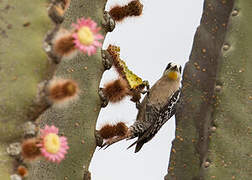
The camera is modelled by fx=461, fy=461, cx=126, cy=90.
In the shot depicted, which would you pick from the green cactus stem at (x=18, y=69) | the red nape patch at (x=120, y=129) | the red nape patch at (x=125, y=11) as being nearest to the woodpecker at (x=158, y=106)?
the red nape patch at (x=120, y=129)

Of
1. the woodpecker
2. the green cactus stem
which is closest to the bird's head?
the woodpecker

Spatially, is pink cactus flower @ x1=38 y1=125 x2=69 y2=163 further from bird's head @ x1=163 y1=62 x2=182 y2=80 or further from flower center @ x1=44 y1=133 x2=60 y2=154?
bird's head @ x1=163 y1=62 x2=182 y2=80

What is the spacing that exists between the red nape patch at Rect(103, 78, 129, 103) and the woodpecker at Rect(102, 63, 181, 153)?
0.28 meters

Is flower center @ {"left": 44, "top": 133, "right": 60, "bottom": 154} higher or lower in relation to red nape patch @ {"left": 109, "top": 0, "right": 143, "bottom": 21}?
lower

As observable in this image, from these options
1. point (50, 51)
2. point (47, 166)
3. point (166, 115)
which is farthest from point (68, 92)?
point (166, 115)

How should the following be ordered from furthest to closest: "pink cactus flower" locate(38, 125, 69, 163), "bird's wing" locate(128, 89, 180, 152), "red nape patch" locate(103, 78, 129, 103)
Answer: "bird's wing" locate(128, 89, 180, 152) < "red nape patch" locate(103, 78, 129, 103) < "pink cactus flower" locate(38, 125, 69, 163)

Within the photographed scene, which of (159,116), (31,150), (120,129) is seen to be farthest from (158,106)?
(31,150)

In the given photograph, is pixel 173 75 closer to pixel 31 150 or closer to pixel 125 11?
pixel 125 11

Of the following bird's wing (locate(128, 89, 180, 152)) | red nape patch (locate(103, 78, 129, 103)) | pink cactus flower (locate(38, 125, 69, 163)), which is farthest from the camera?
bird's wing (locate(128, 89, 180, 152))

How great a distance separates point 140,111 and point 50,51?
0.66m

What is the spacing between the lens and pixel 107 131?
0.91 metres

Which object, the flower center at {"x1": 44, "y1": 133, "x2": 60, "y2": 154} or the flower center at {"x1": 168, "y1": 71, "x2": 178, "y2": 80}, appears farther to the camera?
the flower center at {"x1": 168, "y1": 71, "x2": 178, "y2": 80}

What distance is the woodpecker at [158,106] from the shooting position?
4.01ft

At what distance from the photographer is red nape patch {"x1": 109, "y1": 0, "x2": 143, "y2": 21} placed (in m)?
0.95
